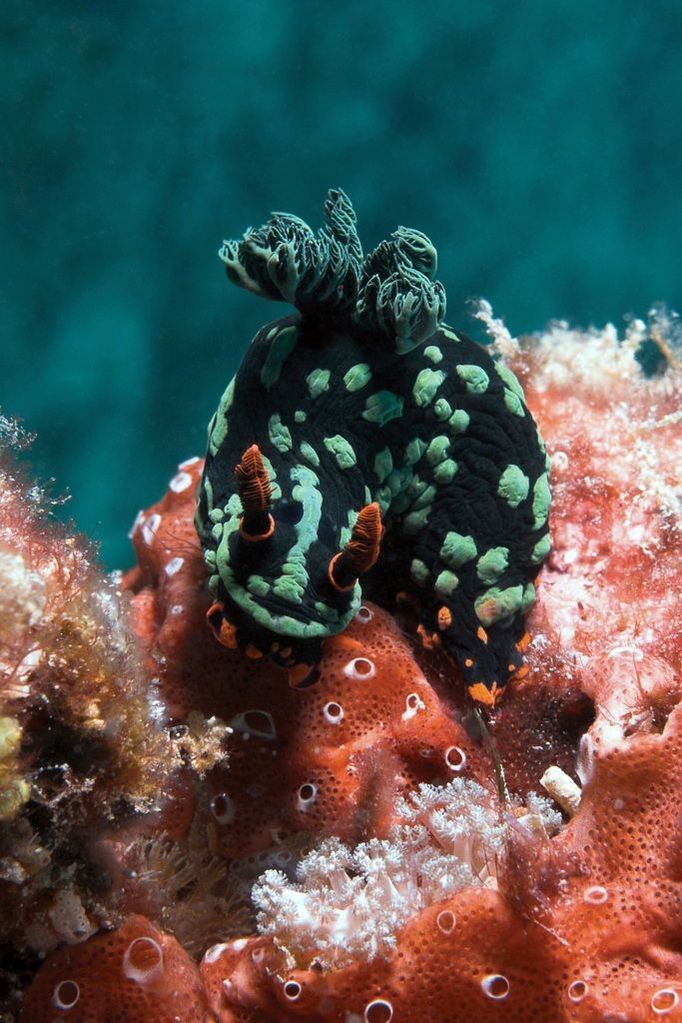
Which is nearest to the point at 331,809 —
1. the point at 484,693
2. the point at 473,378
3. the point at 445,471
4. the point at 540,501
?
the point at 484,693

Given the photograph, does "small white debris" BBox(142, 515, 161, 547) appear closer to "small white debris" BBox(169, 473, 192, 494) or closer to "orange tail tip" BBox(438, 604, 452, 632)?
"small white debris" BBox(169, 473, 192, 494)

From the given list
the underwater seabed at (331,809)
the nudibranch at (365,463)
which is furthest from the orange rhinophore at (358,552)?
the underwater seabed at (331,809)

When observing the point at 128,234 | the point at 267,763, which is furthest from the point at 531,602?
the point at 128,234

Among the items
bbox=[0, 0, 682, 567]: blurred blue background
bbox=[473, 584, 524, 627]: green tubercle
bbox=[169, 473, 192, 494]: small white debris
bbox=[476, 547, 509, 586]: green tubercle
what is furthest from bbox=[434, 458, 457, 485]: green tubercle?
bbox=[0, 0, 682, 567]: blurred blue background

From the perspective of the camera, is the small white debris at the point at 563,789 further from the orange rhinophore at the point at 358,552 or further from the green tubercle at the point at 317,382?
the green tubercle at the point at 317,382

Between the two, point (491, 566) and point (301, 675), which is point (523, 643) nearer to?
point (491, 566)
